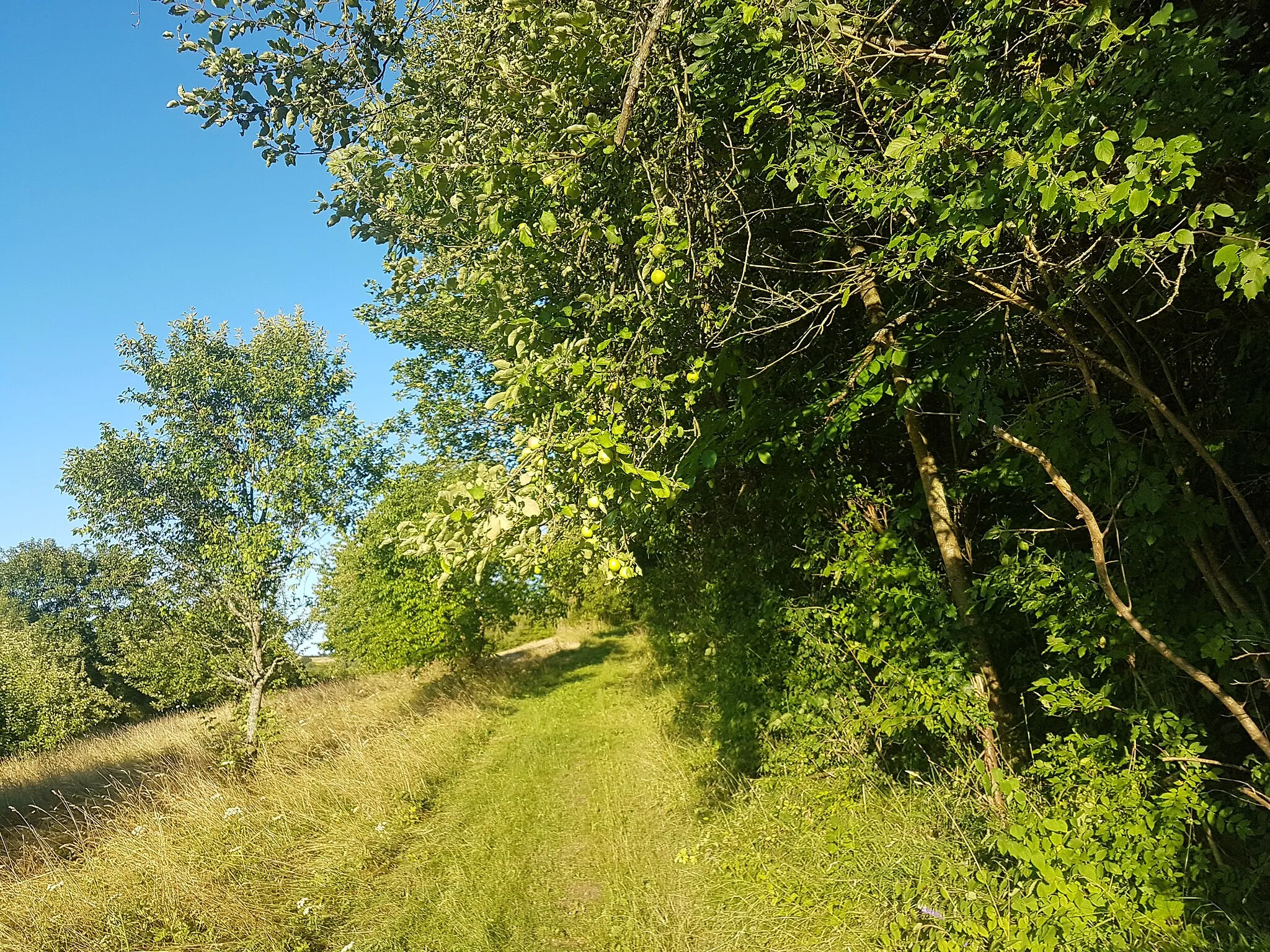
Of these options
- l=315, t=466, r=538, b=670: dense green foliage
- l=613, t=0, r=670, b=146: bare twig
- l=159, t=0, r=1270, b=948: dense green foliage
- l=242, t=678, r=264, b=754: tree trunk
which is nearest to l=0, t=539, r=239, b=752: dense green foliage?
l=242, t=678, r=264, b=754: tree trunk

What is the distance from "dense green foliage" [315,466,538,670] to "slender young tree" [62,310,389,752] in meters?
1.61

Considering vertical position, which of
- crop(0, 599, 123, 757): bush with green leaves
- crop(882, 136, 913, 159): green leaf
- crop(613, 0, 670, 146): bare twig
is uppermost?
crop(613, 0, 670, 146): bare twig

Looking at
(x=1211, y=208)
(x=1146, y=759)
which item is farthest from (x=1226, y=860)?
(x=1211, y=208)

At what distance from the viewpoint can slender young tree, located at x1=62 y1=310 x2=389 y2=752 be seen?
10516 mm

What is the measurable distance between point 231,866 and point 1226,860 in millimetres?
6890

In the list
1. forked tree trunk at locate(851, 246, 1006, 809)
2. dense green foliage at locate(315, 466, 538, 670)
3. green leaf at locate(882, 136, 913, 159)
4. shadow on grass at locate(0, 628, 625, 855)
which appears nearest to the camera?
green leaf at locate(882, 136, 913, 159)

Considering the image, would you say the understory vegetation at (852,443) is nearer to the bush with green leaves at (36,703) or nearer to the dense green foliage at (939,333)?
the dense green foliage at (939,333)

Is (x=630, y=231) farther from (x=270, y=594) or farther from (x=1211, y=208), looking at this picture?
(x=270, y=594)

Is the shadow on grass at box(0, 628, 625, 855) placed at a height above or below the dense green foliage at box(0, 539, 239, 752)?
below

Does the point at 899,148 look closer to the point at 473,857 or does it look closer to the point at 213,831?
the point at 473,857

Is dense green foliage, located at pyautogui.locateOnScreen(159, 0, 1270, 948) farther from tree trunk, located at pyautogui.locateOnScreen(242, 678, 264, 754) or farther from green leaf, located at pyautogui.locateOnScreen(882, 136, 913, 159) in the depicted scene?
tree trunk, located at pyautogui.locateOnScreen(242, 678, 264, 754)

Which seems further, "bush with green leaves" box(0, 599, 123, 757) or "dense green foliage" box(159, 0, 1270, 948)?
"bush with green leaves" box(0, 599, 123, 757)

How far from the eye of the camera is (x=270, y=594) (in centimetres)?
1084

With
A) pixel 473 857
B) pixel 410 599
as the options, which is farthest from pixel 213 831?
pixel 410 599
